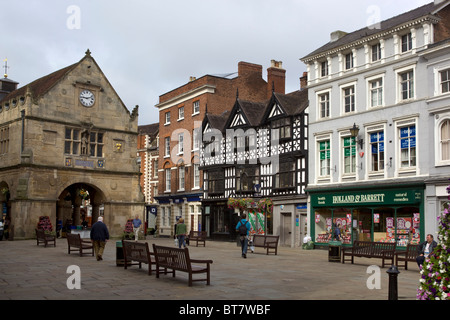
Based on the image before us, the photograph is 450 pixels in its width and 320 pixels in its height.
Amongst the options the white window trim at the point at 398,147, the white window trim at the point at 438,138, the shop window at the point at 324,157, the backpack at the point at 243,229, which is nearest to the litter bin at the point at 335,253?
the backpack at the point at 243,229

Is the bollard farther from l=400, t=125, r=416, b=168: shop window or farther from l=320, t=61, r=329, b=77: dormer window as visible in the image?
l=320, t=61, r=329, b=77: dormer window

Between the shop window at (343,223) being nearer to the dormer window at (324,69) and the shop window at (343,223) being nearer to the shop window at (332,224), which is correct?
the shop window at (332,224)

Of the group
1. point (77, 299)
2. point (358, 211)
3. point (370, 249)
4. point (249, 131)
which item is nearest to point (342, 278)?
point (370, 249)

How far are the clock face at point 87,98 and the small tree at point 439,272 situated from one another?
3393cm

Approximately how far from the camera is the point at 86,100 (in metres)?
38.2

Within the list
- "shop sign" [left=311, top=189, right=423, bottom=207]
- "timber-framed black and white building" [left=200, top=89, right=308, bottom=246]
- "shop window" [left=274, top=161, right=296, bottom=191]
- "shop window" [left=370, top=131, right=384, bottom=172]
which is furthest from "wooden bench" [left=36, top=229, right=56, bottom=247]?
"shop window" [left=370, top=131, right=384, bottom=172]

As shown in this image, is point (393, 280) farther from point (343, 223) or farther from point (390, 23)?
point (390, 23)

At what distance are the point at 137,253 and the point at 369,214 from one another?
50.5 feet

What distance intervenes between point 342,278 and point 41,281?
790 cm

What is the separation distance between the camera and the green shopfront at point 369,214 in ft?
78.7

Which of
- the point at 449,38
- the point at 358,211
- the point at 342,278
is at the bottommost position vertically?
the point at 342,278

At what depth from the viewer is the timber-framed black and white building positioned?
103 ft

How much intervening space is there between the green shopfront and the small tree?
1723 centimetres

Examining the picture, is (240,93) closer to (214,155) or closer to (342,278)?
(214,155)
